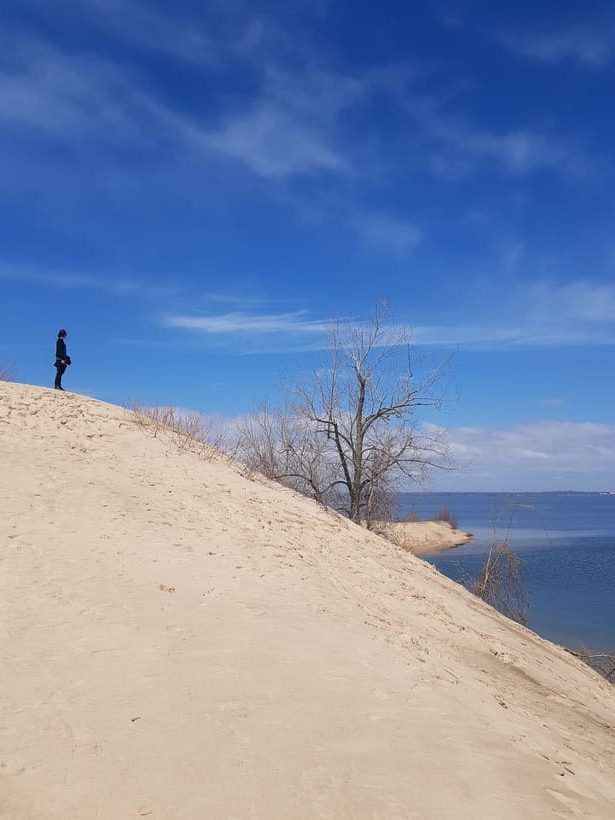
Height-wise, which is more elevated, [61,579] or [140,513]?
[140,513]

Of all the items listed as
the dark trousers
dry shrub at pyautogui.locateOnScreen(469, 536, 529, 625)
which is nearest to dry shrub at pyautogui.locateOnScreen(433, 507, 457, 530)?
dry shrub at pyautogui.locateOnScreen(469, 536, 529, 625)

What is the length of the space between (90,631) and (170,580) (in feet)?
5.08

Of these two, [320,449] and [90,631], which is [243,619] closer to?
[90,631]

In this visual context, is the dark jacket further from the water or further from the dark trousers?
the water

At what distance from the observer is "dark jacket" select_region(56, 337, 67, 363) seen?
1493cm

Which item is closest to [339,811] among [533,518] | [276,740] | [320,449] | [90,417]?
[276,740]

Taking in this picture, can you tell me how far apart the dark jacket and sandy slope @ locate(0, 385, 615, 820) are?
3.72 metres

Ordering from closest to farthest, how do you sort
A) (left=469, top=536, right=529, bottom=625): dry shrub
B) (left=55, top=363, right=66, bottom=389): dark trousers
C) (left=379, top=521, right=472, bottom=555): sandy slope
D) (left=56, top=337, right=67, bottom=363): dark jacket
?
1. (left=56, top=337, right=67, bottom=363): dark jacket
2. (left=55, top=363, right=66, bottom=389): dark trousers
3. (left=469, top=536, right=529, bottom=625): dry shrub
4. (left=379, top=521, right=472, bottom=555): sandy slope

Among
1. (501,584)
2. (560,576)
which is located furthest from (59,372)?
(560,576)

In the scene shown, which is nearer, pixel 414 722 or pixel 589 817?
pixel 589 817

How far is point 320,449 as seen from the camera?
22.7 m

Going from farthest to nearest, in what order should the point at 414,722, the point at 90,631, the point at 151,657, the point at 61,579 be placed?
1. the point at 61,579
2. the point at 90,631
3. the point at 151,657
4. the point at 414,722

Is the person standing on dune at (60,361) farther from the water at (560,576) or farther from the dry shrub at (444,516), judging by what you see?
the dry shrub at (444,516)

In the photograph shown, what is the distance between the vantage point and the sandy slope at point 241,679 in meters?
4.35
